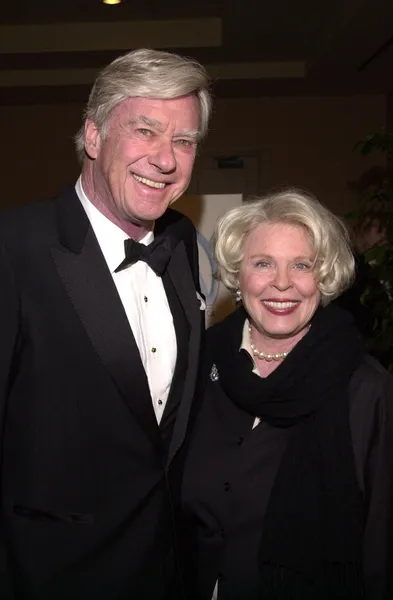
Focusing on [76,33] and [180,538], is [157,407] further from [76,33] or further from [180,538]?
[76,33]

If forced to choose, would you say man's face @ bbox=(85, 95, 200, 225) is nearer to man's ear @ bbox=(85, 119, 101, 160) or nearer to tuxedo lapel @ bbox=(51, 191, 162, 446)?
man's ear @ bbox=(85, 119, 101, 160)

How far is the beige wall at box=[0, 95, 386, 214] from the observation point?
7.96 metres

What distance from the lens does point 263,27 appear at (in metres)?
5.74

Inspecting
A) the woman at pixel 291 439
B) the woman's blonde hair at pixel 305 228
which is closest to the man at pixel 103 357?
the woman at pixel 291 439

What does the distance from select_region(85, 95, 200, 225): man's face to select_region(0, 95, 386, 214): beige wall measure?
20.4 ft

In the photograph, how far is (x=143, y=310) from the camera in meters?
1.89

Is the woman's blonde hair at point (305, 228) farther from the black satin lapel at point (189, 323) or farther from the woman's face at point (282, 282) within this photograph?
the black satin lapel at point (189, 323)

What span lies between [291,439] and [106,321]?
62cm

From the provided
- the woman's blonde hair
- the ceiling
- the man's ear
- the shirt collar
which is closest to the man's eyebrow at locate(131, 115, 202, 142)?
the man's ear

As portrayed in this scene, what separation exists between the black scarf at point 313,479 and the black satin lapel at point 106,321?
1.23 feet

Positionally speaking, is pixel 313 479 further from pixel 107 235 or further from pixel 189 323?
pixel 107 235

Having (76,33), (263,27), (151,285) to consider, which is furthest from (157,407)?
(76,33)

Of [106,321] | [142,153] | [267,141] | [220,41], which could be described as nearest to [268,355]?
[106,321]

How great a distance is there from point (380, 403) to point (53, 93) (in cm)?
641
